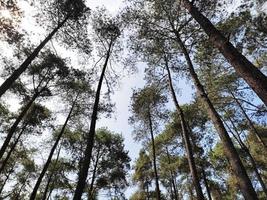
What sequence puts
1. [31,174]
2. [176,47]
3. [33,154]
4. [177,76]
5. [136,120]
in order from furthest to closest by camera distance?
[31,174] → [33,154] → [136,120] → [177,76] → [176,47]

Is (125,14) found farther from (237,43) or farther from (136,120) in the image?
(136,120)

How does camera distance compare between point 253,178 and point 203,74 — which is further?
point 253,178

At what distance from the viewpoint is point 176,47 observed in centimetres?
1457

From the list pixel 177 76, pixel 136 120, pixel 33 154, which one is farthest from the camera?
pixel 33 154

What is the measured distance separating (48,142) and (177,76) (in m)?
14.0

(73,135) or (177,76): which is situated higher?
(73,135)

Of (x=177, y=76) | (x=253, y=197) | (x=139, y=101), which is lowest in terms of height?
(x=253, y=197)

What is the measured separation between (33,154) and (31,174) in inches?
184

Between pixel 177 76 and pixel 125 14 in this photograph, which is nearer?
pixel 125 14

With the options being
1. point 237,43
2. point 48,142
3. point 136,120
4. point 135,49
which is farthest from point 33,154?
point 237,43

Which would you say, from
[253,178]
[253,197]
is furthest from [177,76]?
[253,178]

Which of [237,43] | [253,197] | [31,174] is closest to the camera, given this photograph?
[253,197]

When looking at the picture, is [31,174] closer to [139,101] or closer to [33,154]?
[33,154]

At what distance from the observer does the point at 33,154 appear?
82.7 feet
